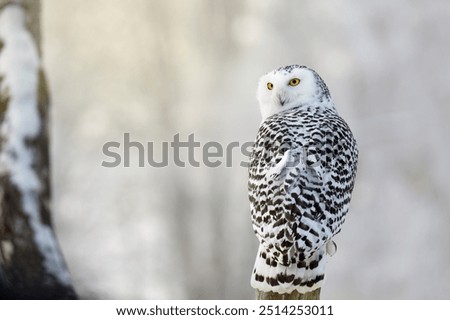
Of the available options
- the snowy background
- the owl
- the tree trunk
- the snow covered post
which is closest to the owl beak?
the owl

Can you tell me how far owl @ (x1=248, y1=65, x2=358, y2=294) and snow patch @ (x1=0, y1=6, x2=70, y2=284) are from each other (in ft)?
2.65

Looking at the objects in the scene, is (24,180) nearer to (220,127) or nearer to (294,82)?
(220,127)

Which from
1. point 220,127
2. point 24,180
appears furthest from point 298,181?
point 24,180

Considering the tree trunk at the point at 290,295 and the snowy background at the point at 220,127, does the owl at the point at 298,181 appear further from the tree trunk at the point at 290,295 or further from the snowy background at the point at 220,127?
the snowy background at the point at 220,127

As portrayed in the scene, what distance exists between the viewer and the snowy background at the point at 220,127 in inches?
76.9

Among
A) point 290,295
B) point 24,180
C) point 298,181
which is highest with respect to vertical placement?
point 298,181

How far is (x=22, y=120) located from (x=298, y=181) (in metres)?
1.02

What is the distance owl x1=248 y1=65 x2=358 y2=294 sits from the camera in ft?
4.74

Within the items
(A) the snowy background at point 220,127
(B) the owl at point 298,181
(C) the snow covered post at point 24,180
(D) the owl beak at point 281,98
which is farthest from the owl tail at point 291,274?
(C) the snow covered post at point 24,180

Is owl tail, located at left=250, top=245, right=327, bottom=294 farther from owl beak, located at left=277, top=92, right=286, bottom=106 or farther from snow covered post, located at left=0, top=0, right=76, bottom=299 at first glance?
snow covered post, located at left=0, top=0, right=76, bottom=299

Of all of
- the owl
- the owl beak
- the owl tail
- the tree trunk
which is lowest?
the tree trunk

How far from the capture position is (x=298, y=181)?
1.48 metres
